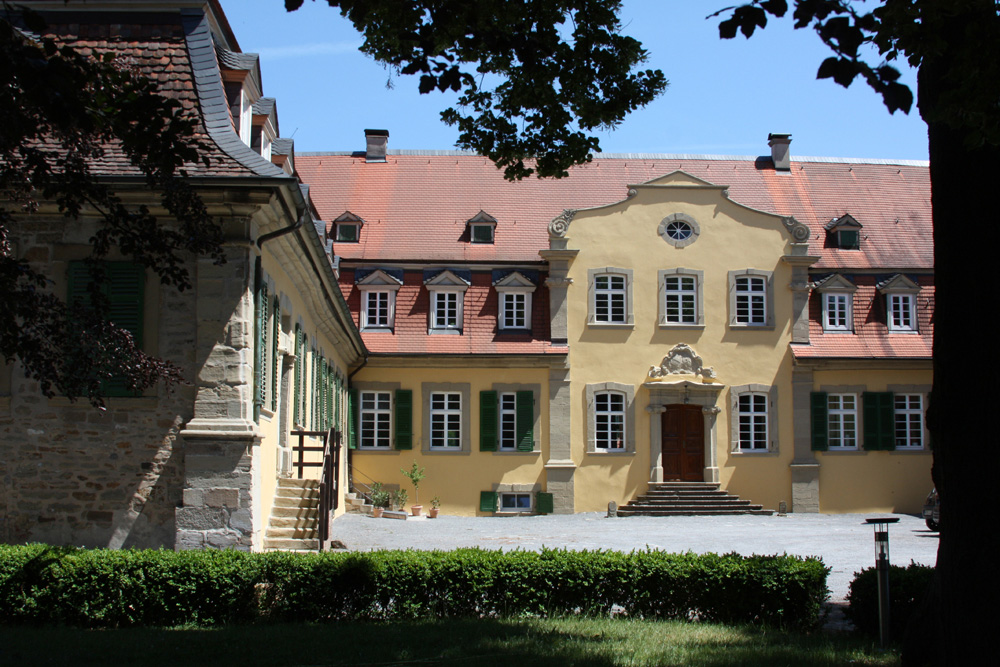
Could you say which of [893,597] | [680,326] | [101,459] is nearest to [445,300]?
[680,326]

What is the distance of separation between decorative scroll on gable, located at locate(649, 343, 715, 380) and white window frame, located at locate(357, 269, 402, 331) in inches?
263

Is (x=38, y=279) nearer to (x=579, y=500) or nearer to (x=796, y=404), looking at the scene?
(x=579, y=500)

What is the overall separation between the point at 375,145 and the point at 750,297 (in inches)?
465

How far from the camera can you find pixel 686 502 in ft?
84.6

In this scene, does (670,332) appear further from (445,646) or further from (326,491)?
(445,646)

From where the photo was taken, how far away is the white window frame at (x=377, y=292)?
26719 mm

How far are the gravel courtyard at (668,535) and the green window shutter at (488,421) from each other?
1981 mm

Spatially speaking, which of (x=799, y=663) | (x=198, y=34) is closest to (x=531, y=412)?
(x=198, y=34)

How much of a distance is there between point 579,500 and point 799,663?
60.8 ft

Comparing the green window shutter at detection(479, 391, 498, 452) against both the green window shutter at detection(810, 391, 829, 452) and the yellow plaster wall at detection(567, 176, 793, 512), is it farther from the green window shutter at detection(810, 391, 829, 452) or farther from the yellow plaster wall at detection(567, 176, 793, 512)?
the green window shutter at detection(810, 391, 829, 452)

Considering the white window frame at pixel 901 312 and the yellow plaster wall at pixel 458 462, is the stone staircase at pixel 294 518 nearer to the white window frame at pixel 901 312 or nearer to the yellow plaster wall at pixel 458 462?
the yellow plaster wall at pixel 458 462

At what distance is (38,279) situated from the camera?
809 cm

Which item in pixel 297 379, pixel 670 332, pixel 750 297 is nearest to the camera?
pixel 297 379

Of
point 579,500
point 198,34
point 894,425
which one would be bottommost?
point 579,500
